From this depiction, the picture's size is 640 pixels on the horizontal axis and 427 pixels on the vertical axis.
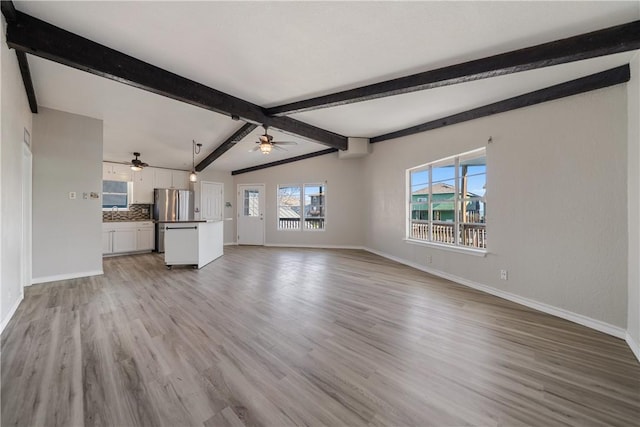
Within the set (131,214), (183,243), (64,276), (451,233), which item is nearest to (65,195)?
Answer: (64,276)

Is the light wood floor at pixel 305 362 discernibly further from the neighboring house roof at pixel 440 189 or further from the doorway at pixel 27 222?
the neighboring house roof at pixel 440 189

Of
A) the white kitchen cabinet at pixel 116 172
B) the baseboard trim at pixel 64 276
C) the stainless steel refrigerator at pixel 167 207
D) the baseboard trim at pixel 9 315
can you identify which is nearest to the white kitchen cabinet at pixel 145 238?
the stainless steel refrigerator at pixel 167 207

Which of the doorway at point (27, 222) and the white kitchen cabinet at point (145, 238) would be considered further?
the white kitchen cabinet at point (145, 238)

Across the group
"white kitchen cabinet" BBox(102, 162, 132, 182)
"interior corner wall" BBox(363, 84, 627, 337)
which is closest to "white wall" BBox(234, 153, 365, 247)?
"interior corner wall" BBox(363, 84, 627, 337)

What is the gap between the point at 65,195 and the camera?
12.9ft

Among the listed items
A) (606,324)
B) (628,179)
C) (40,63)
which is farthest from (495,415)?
(40,63)

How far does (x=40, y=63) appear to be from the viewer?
260 centimetres

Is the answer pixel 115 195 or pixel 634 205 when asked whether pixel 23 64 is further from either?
pixel 634 205

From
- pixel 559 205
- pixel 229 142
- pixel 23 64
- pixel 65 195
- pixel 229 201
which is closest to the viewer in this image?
pixel 23 64

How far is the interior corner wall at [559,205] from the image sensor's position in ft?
7.74

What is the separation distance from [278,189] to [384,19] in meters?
6.17

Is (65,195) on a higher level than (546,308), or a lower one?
higher

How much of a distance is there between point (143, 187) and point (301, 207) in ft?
14.7

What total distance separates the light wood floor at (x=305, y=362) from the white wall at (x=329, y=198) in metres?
3.60
